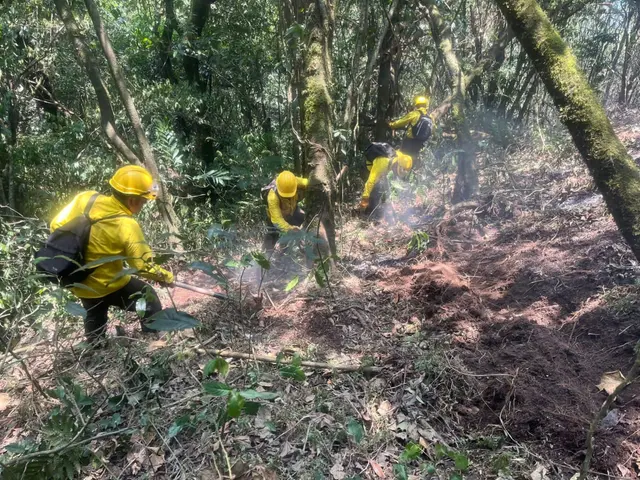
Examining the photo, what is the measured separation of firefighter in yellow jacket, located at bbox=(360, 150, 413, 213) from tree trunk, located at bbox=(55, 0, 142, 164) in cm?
346

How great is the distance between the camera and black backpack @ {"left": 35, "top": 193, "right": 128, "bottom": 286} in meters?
2.78

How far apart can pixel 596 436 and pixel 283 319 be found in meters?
2.39

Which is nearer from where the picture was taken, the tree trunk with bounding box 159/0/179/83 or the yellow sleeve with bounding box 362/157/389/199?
the yellow sleeve with bounding box 362/157/389/199

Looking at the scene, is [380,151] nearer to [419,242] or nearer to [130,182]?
[419,242]

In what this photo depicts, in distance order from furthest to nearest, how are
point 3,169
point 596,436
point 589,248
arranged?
point 3,169, point 589,248, point 596,436

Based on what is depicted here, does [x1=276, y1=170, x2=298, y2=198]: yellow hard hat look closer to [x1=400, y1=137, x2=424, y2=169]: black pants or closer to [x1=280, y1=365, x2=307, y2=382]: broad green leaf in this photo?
[x1=280, y1=365, x2=307, y2=382]: broad green leaf

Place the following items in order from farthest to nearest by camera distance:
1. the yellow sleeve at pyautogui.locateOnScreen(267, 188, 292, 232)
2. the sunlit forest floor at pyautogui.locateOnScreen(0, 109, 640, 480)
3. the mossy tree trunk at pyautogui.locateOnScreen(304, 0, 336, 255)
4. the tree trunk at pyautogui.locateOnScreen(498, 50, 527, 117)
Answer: the tree trunk at pyautogui.locateOnScreen(498, 50, 527, 117) < the yellow sleeve at pyautogui.locateOnScreen(267, 188, 292, 232) < the mossy tree trunk at pyautogui.locateOnScreen(304, 0, 336, 255) < the sunlit forest floor at pyautogui.locateOnScreen(0, 109, 640, 480)

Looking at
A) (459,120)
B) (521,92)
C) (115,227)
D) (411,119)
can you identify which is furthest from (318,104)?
(521,92)

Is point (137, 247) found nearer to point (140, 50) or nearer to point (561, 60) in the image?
point (561, 60)

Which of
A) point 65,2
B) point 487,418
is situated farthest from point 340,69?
point 487,418

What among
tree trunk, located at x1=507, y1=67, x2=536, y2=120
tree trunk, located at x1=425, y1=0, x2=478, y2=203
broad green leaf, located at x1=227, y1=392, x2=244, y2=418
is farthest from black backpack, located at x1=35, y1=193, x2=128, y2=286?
tree trunk, located at x1=507, y1=67, x2=536, y2=120

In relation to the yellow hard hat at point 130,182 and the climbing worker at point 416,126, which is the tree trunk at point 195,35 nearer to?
the climbing worker at point 416,126

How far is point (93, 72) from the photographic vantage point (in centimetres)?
528

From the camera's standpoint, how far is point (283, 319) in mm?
3811
